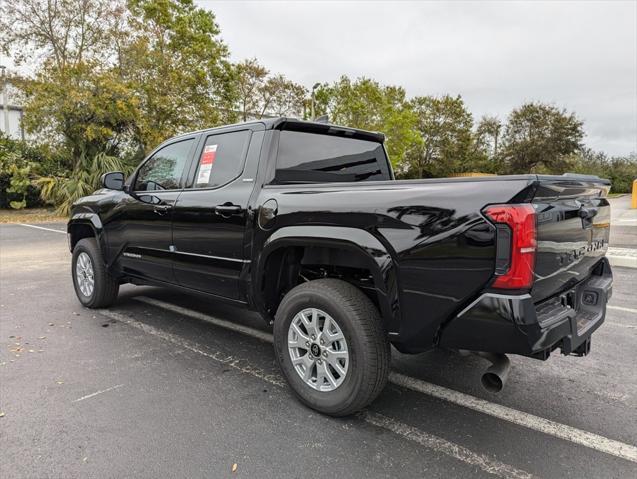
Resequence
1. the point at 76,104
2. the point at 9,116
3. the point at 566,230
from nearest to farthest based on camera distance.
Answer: the point at 566,230 → the point at 76,104 → the point at 9,116

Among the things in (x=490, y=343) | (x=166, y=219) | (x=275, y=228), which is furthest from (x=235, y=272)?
(x=490, y=343)

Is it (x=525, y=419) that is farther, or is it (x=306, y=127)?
(x=306, y=127)

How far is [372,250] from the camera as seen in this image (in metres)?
2.48

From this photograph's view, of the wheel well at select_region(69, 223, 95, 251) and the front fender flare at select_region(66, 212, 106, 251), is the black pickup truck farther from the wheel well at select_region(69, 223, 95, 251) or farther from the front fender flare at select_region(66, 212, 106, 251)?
the wheel well at select_region(69, 223, 95, 251)

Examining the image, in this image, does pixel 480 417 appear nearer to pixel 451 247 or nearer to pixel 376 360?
pixel 376 360

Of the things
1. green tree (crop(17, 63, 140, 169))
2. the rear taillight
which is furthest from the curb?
green tree (crop(17, 63, 140, 169))

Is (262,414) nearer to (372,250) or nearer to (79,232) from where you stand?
(372,250)

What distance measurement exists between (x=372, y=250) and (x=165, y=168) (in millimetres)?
2585

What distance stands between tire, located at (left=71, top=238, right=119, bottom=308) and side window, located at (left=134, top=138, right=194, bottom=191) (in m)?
1.00

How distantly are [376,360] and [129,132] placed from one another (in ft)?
62.5

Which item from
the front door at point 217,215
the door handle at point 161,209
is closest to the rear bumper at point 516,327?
the front door at point 217,215

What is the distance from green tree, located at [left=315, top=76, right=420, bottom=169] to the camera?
980 inches

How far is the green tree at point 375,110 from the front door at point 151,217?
20.9 meters

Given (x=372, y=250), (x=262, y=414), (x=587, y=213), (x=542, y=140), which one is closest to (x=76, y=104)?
(x=262, y=414)
